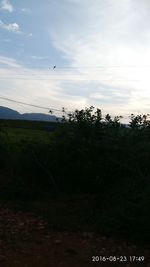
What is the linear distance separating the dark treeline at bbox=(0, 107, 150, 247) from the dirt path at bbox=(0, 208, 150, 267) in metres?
1.11

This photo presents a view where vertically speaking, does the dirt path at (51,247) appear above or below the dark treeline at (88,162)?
below

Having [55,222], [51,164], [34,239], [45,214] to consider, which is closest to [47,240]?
[34,239]

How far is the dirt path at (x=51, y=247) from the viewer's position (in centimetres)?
568

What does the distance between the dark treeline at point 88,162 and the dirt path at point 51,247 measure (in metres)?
1.11

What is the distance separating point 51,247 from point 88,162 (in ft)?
12.0

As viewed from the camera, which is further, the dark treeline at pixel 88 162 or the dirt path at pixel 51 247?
the dark treeline at pixel 88 162

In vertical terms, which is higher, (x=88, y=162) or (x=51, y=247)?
(x=88, y=162)

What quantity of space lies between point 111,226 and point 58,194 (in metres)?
2.83

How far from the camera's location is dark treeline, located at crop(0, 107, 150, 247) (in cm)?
884

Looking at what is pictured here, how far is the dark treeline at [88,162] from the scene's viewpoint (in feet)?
29.0

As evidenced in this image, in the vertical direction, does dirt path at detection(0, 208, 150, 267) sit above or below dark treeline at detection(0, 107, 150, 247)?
below

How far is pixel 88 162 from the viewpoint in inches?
381

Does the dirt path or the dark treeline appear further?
the dark treeline

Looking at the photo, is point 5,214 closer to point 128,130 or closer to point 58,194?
point 58,194
